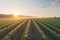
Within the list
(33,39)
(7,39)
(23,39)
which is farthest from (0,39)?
(33,39)

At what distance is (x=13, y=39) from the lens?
19.1m

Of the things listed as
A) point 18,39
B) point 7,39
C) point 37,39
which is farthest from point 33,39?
point 7,39

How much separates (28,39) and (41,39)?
156cm

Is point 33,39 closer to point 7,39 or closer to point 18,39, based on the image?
point 18,39

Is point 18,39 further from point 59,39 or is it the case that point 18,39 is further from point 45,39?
point 59,39

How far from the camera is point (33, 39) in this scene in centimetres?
1895

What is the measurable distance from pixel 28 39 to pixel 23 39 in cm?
60

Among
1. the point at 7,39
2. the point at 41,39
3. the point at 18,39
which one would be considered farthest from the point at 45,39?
the point at 7,39

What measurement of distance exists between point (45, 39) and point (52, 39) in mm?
1307

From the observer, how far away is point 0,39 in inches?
765

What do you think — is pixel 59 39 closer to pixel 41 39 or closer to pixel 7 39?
pixel 41 39

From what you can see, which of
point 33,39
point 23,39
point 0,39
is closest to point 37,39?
point 33,39

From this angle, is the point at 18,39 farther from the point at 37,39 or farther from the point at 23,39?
the point at 37,39

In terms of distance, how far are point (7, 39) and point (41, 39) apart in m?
4.04
